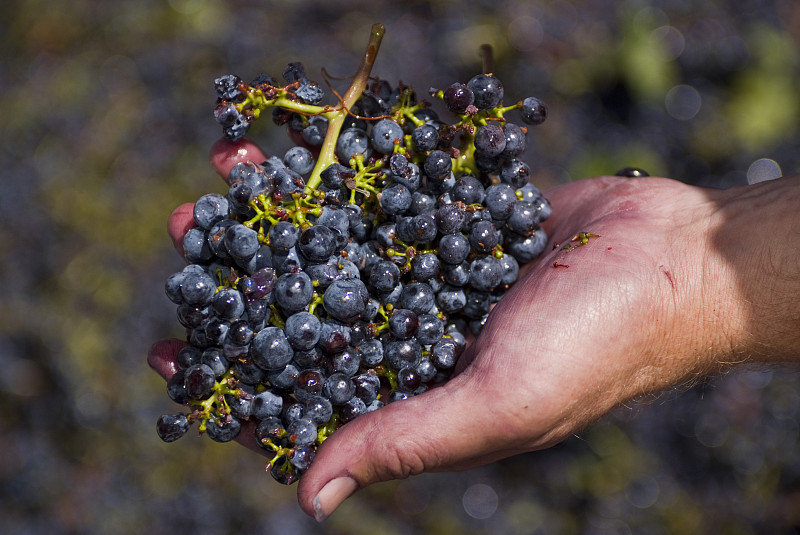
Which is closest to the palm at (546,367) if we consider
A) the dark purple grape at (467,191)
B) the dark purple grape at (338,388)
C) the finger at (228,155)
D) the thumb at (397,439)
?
the thumb at (397,439)

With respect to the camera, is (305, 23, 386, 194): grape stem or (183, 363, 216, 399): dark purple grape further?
(305, 23, 386, 194): grape stem

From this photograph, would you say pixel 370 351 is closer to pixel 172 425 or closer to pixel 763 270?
pixel 172 425

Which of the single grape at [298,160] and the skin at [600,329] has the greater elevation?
the single grape at [298,160]

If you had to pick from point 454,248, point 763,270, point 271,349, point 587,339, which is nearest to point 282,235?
point 271,349

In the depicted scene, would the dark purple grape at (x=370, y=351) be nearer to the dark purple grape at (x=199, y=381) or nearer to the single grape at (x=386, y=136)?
the dark purple grape at (x=199, y=381)

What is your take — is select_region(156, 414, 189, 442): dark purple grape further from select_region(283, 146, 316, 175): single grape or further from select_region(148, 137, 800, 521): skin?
select_region(283, 146, 316, 175): single grape

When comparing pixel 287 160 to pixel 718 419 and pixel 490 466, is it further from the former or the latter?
pixel 718 419

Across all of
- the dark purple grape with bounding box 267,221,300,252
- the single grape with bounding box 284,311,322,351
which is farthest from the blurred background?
the dark purple grape with bounding box 267,221,300,252
